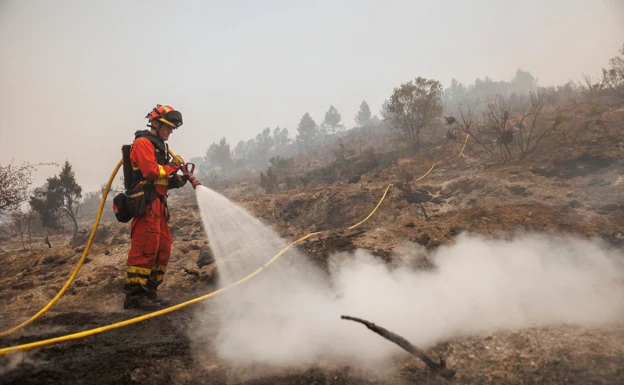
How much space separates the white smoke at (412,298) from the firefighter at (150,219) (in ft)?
2.14

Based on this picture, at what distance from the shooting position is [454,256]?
3828mm

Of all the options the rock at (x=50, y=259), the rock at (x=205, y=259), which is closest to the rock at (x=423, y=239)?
the rock at (x=205, y=259)

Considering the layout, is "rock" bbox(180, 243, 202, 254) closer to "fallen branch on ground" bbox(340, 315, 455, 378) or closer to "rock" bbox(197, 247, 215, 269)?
"rock" bbox(197, 247, 215, 269)

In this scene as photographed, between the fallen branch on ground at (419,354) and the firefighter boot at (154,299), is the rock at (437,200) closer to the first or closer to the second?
the fallen branch on ground at (419,354)

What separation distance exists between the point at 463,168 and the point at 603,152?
11.3 feet

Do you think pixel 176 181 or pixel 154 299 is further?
pixel 176 181

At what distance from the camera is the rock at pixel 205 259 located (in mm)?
4762

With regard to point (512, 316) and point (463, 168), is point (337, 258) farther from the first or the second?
point (463, 168)

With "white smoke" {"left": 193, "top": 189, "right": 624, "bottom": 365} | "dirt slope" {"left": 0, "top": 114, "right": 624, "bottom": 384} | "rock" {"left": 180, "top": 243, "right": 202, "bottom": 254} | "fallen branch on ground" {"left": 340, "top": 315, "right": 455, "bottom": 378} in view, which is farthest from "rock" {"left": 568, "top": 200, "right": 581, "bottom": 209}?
"rock" {"left": 180, "top": 243, "right": 202, "bottom": 254}

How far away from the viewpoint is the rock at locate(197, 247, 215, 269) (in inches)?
187

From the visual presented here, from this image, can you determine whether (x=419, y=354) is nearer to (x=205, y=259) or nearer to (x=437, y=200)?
(x=205, y=259)

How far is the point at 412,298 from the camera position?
291 cm

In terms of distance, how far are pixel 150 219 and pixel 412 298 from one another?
2.92 m

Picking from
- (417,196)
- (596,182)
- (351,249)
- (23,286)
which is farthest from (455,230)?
(23,286)
